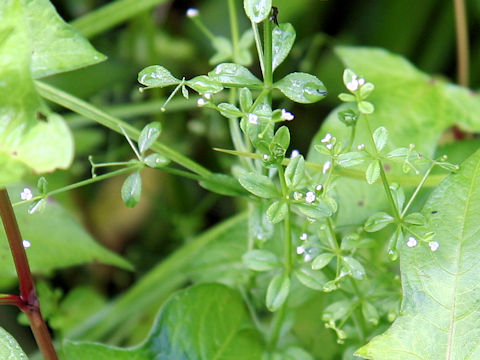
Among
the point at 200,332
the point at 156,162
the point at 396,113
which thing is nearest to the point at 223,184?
the point at 156,162

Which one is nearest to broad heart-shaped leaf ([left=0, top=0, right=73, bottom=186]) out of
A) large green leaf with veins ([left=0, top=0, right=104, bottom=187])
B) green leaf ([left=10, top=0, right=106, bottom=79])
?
large green leaf with veins ([left=0, top=0, right=104, bottom=187])

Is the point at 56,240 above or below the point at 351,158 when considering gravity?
below

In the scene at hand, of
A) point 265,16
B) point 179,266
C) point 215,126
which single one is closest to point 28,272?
point 265,16

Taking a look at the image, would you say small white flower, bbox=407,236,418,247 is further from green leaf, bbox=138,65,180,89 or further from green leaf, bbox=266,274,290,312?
green leaf, bbox=138,65,180,89

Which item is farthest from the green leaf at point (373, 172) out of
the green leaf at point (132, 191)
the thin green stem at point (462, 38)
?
the thin green stem at point (462, 38)

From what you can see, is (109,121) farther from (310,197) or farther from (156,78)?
(310,197)
